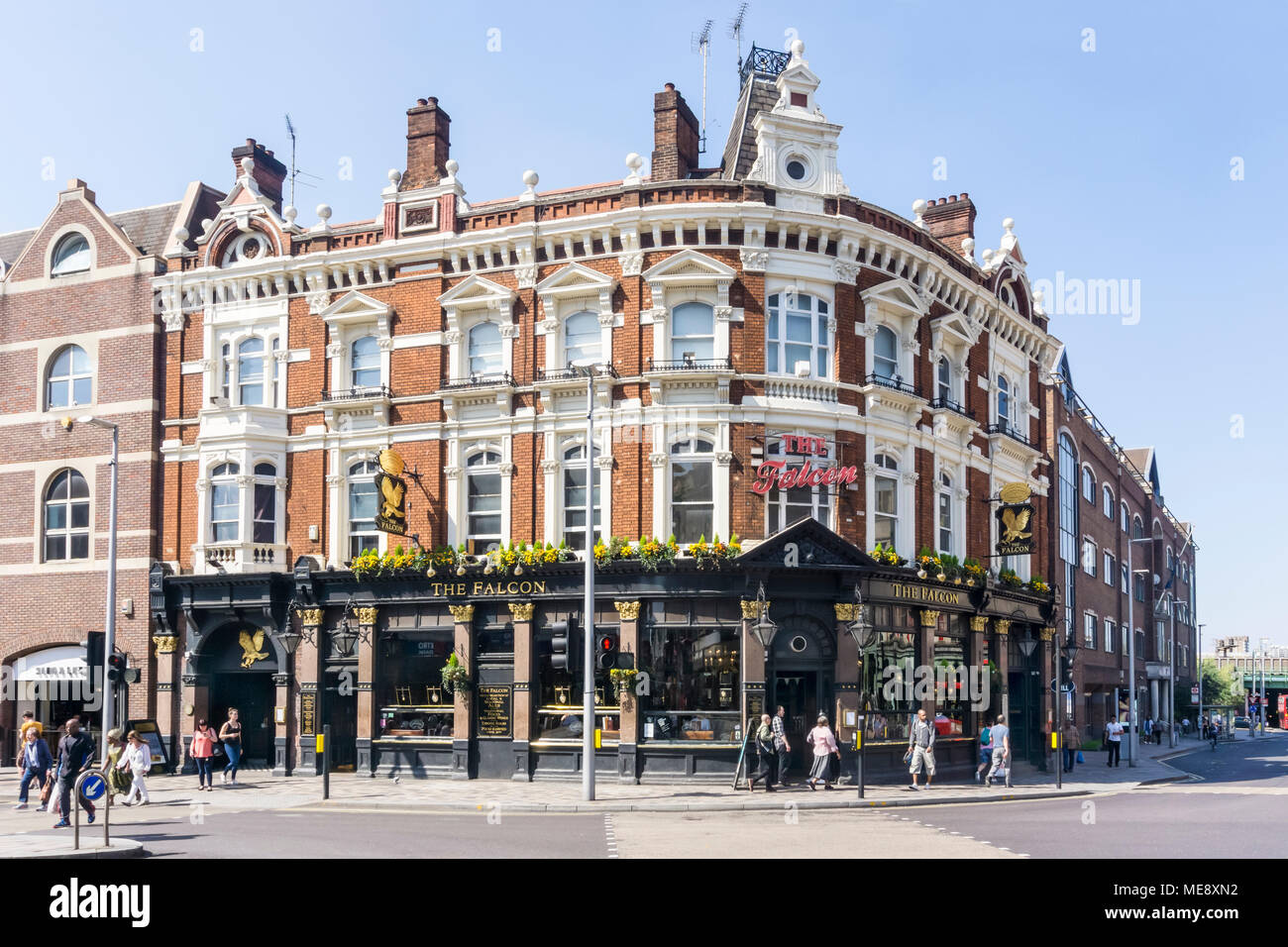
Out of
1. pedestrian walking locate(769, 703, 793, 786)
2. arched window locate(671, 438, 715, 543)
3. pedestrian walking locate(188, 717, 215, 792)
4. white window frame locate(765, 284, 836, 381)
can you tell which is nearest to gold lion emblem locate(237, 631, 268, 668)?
pedestrian walking locate(188, 717, 215, 792)

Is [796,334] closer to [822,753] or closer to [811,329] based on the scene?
[811,329]

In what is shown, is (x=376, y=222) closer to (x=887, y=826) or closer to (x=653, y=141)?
(x=653, y=141)

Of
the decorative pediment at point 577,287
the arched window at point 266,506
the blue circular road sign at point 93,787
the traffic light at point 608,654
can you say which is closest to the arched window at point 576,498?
the decorative pediment at point 577,287

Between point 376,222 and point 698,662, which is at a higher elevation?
point 376,222

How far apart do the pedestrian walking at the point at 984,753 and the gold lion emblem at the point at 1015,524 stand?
5.59 m

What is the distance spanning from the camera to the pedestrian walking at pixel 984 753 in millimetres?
31606

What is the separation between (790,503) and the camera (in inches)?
1190

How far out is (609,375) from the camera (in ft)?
100

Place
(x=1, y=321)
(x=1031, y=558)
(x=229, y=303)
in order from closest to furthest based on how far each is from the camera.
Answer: (x=229, y=303), (x=1, y=321), (x=1031, y=558)

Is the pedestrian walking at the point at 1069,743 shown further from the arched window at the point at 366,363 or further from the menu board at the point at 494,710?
the arched window at the point at 366,363

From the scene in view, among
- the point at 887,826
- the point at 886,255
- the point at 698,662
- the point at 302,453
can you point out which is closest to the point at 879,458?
the point at 886,255

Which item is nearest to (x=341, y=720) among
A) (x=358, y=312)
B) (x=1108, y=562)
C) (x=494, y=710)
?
(x=494, y=710)

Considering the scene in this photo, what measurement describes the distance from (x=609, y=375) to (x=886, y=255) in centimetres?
786

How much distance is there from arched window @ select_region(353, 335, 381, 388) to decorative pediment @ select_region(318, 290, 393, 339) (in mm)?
523
